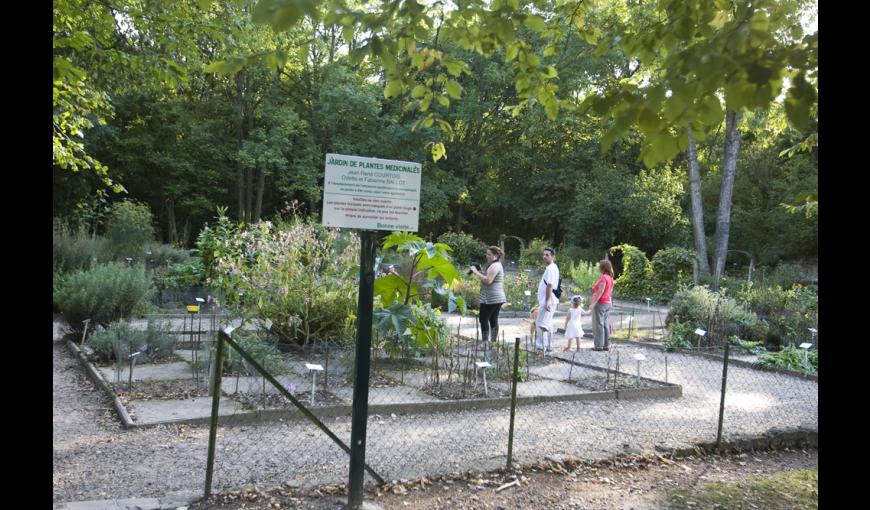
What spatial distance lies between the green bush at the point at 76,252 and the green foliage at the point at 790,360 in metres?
12.4

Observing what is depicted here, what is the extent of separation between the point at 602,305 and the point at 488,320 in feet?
6.35

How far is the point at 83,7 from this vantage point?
8922 mm

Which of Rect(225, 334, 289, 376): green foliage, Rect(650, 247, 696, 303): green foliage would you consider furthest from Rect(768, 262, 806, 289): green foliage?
Rect(225, 334, 289, 376): green foliage

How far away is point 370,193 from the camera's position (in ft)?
12.7

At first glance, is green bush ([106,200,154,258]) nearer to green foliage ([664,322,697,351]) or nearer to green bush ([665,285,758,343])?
green foliage ([664,322,697,351])

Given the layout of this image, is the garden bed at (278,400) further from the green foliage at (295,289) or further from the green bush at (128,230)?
the green bush at (128,230)

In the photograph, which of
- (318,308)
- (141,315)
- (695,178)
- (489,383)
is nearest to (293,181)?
(695,178)

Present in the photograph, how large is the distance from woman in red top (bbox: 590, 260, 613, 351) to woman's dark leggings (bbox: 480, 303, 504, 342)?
1655mm

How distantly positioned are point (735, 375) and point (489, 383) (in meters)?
4.03

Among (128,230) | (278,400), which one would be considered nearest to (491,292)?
(278,400)

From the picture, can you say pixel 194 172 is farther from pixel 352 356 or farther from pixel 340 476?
pixel 340 476

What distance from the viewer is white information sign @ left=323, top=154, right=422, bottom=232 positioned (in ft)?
12.4

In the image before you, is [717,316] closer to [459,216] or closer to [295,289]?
[295,289]

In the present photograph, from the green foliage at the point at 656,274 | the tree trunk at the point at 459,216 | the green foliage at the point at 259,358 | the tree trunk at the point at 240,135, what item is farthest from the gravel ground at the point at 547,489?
the tree trunk at the point at 459,216
